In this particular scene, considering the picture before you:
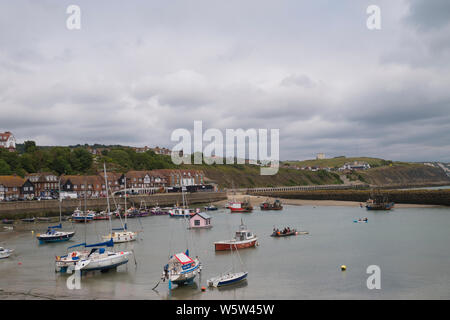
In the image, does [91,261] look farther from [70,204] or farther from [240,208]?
[240,208]

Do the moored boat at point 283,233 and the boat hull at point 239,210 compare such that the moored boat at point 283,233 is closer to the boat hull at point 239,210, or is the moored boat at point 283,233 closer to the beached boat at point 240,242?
the beached boat at point 240,242

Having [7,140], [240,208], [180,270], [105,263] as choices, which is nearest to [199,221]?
[240,208]

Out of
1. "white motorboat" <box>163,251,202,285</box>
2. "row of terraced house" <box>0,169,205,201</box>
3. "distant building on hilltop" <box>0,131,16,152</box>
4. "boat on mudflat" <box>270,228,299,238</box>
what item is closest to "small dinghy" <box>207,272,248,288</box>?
"white motorboat" <box>163,251,202,285</box>

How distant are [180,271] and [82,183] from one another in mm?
88811

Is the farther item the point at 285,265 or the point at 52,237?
the point at 52,237

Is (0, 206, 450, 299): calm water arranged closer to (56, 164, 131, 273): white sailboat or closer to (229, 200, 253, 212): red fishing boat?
(56, 164, 131, 273): white sailboat

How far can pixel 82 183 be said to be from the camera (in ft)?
353

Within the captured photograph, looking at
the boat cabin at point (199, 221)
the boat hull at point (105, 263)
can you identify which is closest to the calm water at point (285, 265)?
the boat hull at point (105, 263)

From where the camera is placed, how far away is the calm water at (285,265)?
24.7m

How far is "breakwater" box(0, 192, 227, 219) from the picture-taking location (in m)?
76.5

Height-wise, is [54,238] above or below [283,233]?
below

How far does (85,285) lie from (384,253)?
81.8 feet

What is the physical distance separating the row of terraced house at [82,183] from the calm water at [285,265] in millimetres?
33382
